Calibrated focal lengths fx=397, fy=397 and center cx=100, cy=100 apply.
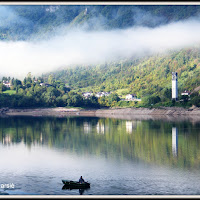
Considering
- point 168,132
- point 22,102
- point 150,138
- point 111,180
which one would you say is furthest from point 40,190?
point 22,102

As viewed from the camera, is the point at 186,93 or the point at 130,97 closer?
the point at 186,93

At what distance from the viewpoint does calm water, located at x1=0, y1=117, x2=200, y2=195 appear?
26375mm

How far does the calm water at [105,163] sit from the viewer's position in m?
26.4

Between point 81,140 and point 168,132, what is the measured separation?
14503 mm

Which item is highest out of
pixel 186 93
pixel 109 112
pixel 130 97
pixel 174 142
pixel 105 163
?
pixel 186 93

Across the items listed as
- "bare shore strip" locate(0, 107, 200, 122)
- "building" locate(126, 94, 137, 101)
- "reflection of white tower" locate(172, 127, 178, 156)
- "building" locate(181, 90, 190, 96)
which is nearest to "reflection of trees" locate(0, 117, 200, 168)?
"reflection of white tower" locate(172, 127, 178, 156)

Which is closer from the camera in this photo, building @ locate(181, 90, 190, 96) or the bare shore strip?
the bare shore strip

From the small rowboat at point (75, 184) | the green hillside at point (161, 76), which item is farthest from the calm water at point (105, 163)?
the green hillside at point (161, 76)

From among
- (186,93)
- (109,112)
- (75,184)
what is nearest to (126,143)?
(75,184)

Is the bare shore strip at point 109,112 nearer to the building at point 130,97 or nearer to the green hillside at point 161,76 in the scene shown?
the building at point 130,97

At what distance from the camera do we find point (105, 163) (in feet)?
113

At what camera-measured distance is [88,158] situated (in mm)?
37031

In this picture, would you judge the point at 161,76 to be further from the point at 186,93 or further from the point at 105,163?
the point at 105,163

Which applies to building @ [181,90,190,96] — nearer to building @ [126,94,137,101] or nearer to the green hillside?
the green hillside
